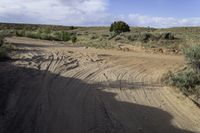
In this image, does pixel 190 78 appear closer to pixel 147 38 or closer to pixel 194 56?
pixel 194 56

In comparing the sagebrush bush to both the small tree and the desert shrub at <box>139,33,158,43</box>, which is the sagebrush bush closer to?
the desert shrub at <box>139,33,158,43</box>

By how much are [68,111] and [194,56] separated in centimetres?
893

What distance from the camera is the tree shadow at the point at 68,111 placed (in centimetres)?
1086

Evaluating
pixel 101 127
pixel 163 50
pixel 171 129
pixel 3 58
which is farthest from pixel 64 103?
pixel 163 50

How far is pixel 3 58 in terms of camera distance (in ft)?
65.8

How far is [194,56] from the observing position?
19.0m

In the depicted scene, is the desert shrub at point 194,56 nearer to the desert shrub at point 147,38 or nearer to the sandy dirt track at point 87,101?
the sandy dirt track at point 87,101

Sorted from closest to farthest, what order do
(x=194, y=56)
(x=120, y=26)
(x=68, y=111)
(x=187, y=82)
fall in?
1. (x=68, y=111)
2. (x=187, y=82)
3. (x=194, y=56)
4. (x=120, y=26)

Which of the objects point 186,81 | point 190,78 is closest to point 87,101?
point 186,81

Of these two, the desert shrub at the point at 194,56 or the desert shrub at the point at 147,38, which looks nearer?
the desert shrub at the point at 194,56

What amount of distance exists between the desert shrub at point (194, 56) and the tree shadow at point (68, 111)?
15.6 feet

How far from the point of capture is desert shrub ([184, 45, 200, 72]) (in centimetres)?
1861

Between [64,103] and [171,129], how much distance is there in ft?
11.1

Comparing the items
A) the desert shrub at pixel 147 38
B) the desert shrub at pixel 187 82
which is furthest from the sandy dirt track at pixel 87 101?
the desert shrub at pixel 147 38
